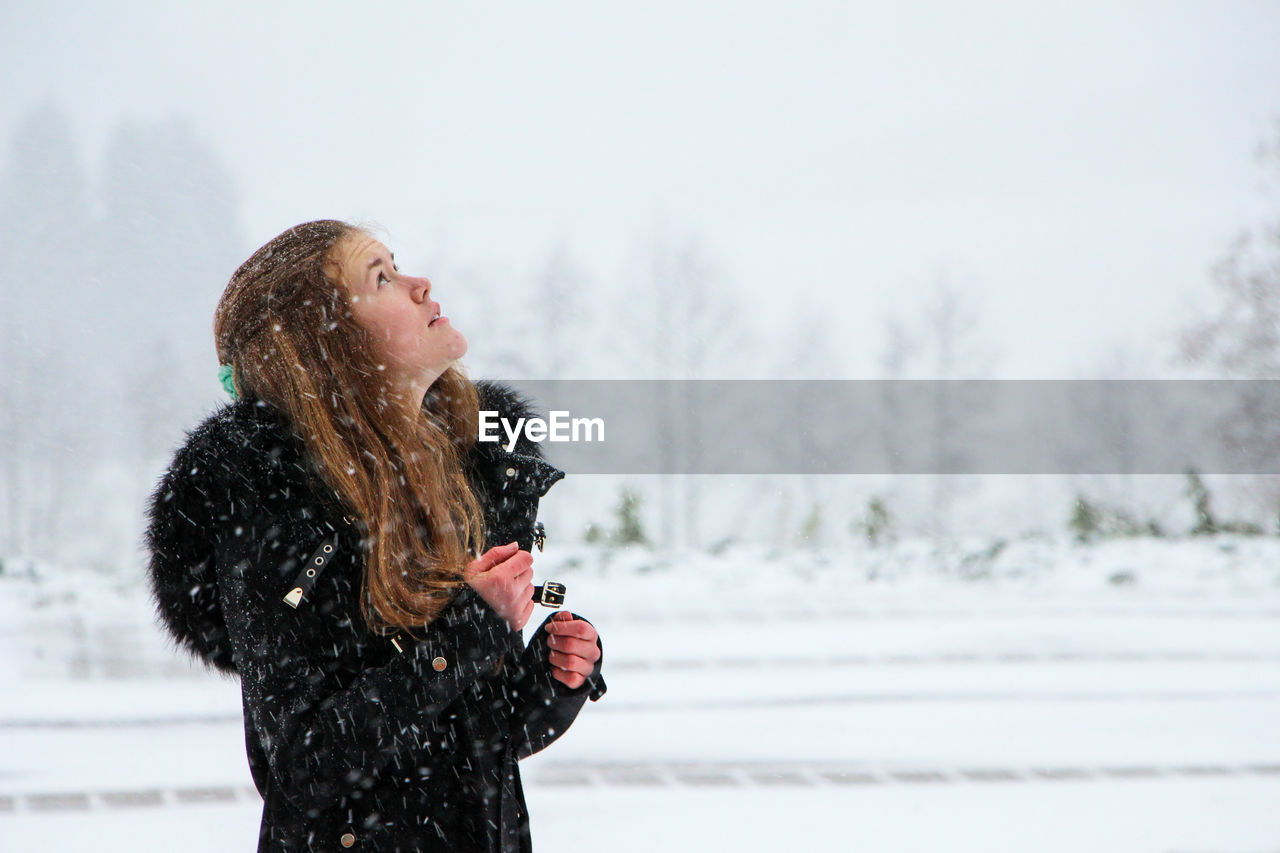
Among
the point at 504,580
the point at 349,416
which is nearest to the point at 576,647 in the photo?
the point at 504,580

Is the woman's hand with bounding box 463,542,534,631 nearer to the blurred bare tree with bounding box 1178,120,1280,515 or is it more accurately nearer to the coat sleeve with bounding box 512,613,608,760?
the coat sleeve with bounding box 512,613,608,760

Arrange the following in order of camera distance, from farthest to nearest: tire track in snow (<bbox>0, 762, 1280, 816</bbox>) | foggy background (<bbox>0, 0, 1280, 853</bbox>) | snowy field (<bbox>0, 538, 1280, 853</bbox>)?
foggy background (<bbox>0, 0, 1280, 853</bbox>) < tire track in snow (<bbox>0, 762, 1280, 816</bbox>) < snowy field (<bbox>0, 538, 1280, 853</bbox>)

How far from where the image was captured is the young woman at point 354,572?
4.78ft

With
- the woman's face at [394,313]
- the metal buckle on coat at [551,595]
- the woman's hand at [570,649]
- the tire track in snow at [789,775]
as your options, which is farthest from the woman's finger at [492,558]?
the tire track in snow at [789,775]

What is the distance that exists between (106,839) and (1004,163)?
3409cm

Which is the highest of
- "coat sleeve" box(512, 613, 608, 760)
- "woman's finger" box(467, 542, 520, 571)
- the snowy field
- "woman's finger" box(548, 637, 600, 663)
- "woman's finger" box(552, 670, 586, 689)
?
"woman's finger" box(467, 542, 520, 571)

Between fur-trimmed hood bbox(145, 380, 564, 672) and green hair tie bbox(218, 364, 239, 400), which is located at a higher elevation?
green hair tie bbox(218, 364, 239, 400)

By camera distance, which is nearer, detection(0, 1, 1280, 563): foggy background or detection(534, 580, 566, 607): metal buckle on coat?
detection(534, 580, 566, 607): metal buckle on coat

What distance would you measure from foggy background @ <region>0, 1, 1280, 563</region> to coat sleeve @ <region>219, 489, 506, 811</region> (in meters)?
15.2

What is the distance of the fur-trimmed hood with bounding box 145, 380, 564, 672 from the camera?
4.97 ft

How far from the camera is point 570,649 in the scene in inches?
68.5

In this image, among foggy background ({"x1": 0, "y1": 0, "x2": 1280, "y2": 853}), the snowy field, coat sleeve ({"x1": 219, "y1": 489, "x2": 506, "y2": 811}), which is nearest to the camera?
coat sleeve ({"x1": 219, "y1": 489, "x2": 506, "y2": 811})

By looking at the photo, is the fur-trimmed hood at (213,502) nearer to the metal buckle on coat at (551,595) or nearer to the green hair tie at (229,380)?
the green hair tie at (229,380)

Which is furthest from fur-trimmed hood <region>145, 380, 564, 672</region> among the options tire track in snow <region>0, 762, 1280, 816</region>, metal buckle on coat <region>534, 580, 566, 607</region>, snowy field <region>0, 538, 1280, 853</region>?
tire track in snow <region>0, 762, 1280, 816</region>
